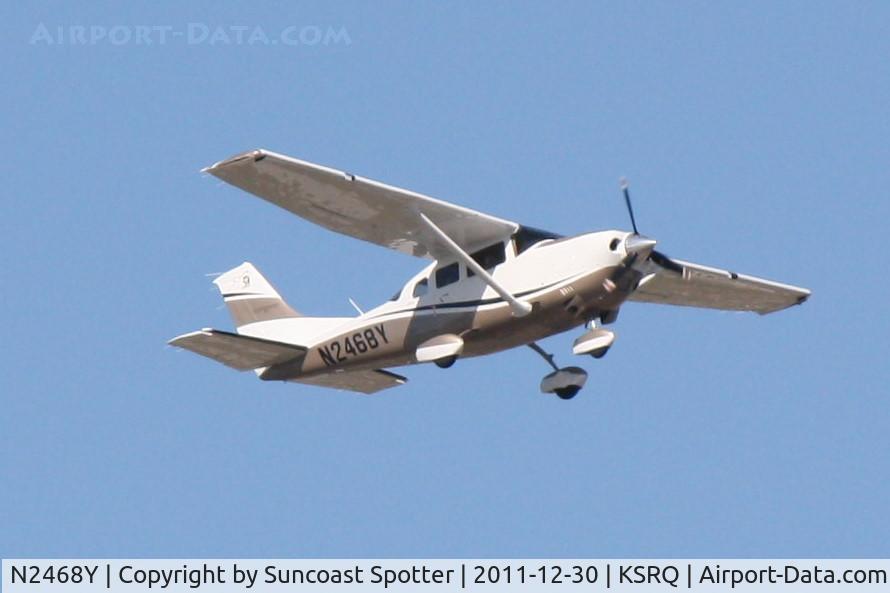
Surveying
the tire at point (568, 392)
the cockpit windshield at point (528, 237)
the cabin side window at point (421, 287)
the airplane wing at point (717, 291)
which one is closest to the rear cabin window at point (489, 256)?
the cockpit windshield at point (528, 237)

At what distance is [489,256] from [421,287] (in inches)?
42.4

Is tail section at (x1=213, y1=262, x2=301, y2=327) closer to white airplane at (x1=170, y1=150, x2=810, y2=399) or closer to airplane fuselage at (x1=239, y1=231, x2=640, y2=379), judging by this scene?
white airplane at (x1=170, y1=150, x2=810, y2=399)

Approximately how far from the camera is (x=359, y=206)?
29250 mm

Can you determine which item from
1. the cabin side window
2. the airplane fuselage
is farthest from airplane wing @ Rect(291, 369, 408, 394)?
the cabin side window

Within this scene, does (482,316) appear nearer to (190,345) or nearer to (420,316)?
(420,316)

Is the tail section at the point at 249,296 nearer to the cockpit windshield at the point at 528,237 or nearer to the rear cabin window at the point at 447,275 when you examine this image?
the rear cabin window at the point at 447,275

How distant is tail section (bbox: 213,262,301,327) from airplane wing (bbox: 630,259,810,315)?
5161 mm

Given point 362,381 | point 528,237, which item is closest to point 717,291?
point 528,237

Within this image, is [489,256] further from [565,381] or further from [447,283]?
[565,381]

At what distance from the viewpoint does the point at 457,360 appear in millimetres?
29359

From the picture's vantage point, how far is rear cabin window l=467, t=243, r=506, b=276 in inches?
1156

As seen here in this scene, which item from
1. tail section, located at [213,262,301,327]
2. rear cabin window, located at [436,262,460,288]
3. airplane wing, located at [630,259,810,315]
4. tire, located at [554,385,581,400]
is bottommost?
tire, located at [554,385,581,400]
